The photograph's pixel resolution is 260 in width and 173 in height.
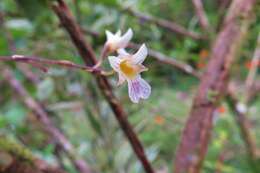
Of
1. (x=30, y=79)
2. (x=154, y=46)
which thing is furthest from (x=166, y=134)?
(x=30, y=79)

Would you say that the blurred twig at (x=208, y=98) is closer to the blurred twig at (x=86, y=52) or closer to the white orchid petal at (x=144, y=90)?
the blurred twig at (x=86, y=52)

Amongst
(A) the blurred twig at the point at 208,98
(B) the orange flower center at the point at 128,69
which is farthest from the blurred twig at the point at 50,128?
(B) the orange flower center at the point at 128,69

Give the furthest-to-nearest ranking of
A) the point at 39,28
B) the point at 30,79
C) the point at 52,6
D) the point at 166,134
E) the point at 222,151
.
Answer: the point at 166,134
the point at 222,151
the point at 30,79
the point at 39,28
the point at 52,6

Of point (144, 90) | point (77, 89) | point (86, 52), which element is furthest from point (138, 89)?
point (77, 89)

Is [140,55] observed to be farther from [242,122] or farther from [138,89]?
[242,122]

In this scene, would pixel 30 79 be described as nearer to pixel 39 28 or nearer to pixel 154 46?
pixel 39 28

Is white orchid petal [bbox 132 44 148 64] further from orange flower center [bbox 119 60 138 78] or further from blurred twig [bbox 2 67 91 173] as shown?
blurred twig [bbox 2 67 91 173]
